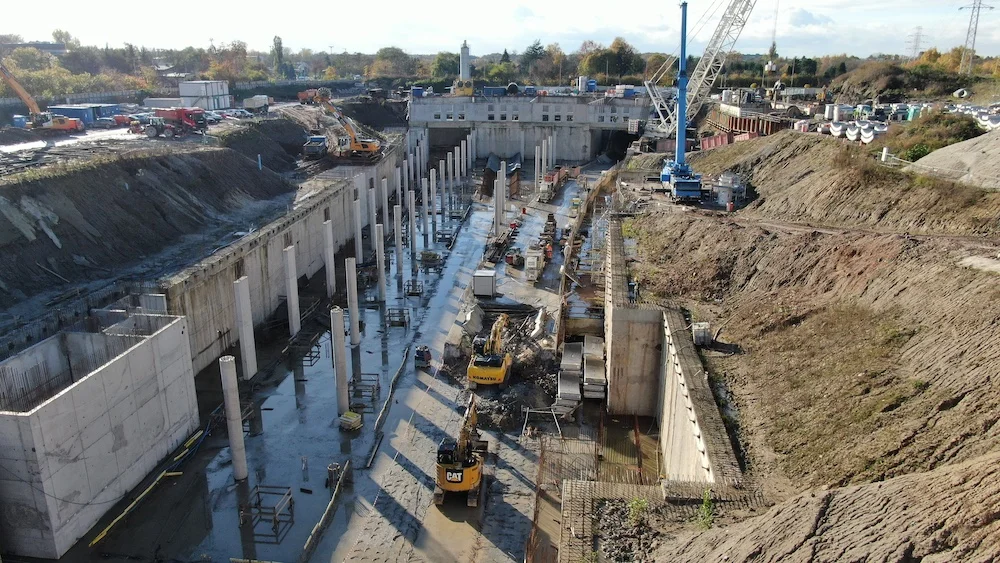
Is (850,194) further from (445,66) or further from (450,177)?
(445,66)

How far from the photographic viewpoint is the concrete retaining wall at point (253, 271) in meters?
24.0

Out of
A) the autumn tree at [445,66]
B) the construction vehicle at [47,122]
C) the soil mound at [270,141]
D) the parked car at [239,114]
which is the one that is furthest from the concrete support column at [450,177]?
the autumn tree at [445,66]

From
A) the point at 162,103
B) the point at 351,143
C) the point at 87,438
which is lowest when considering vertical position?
the point at 87,438

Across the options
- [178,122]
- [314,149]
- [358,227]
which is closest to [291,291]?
[358,227]

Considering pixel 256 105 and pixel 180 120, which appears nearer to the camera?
pixel 180 120

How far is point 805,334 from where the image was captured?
17.2m

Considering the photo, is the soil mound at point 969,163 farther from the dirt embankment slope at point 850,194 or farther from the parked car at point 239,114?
the parked car at point 239,114

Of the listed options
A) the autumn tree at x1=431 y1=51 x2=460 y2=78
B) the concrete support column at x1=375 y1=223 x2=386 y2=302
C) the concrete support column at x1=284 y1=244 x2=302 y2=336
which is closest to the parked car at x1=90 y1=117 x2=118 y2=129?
the concrete support column at x1=375 y1=223 x2=386 y2=302

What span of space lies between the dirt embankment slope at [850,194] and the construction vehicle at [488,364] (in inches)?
480

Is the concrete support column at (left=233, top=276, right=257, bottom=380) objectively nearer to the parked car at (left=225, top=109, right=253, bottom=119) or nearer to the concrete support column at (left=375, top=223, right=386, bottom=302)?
the concrete support column at (left=375, top=223, right=386, bottom=302)

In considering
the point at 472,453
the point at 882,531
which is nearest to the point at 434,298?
the point at 472,453

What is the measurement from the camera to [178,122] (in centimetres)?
4547

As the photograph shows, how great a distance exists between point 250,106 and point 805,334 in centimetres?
5848

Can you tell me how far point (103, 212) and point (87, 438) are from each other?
14594 millimetres
